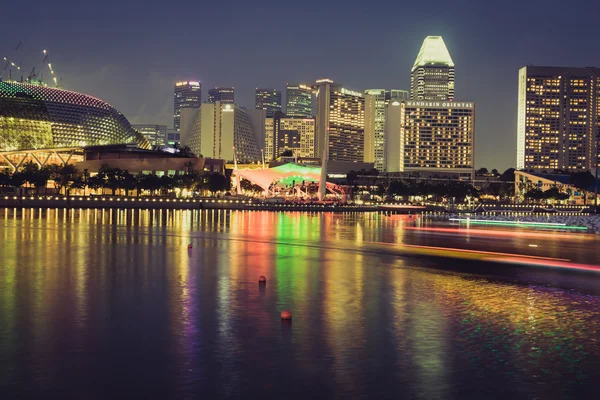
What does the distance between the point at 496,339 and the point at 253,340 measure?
4947 mm

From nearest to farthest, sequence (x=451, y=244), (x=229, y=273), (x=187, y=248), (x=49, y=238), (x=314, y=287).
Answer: (x=314, y=287), (x=229, y=273), (x=187, y=248), (x=49, y=238), (x=451, y=244)

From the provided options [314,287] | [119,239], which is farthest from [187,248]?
[314,287]

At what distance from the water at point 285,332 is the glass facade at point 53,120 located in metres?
129

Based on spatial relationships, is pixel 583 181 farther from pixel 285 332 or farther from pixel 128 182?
pixel 285 332

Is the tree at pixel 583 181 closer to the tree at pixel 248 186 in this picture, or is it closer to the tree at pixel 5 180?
the tree at pixel 248 186

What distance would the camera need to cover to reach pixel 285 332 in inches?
573

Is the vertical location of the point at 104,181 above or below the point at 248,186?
above

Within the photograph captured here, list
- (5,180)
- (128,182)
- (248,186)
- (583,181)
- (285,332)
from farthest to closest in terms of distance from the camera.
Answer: (583,181) → (248,186) → (128,182) → (5,180) → (285,332)

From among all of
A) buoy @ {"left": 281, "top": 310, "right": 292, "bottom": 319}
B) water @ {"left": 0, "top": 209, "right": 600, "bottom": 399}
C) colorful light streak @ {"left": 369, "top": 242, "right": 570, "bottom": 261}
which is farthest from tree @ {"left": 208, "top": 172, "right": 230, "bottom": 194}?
buoy @ {"left": 281, "top": 310, "right": 292, "bottom": 319}

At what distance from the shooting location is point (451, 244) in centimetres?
4012

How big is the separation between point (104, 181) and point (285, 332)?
119158mm

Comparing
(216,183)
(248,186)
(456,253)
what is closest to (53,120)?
(216,183)

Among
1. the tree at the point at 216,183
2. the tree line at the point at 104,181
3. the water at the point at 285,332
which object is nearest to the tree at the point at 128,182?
the tree line at the point at 104,181

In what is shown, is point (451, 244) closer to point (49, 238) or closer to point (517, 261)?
point (517, 261)
